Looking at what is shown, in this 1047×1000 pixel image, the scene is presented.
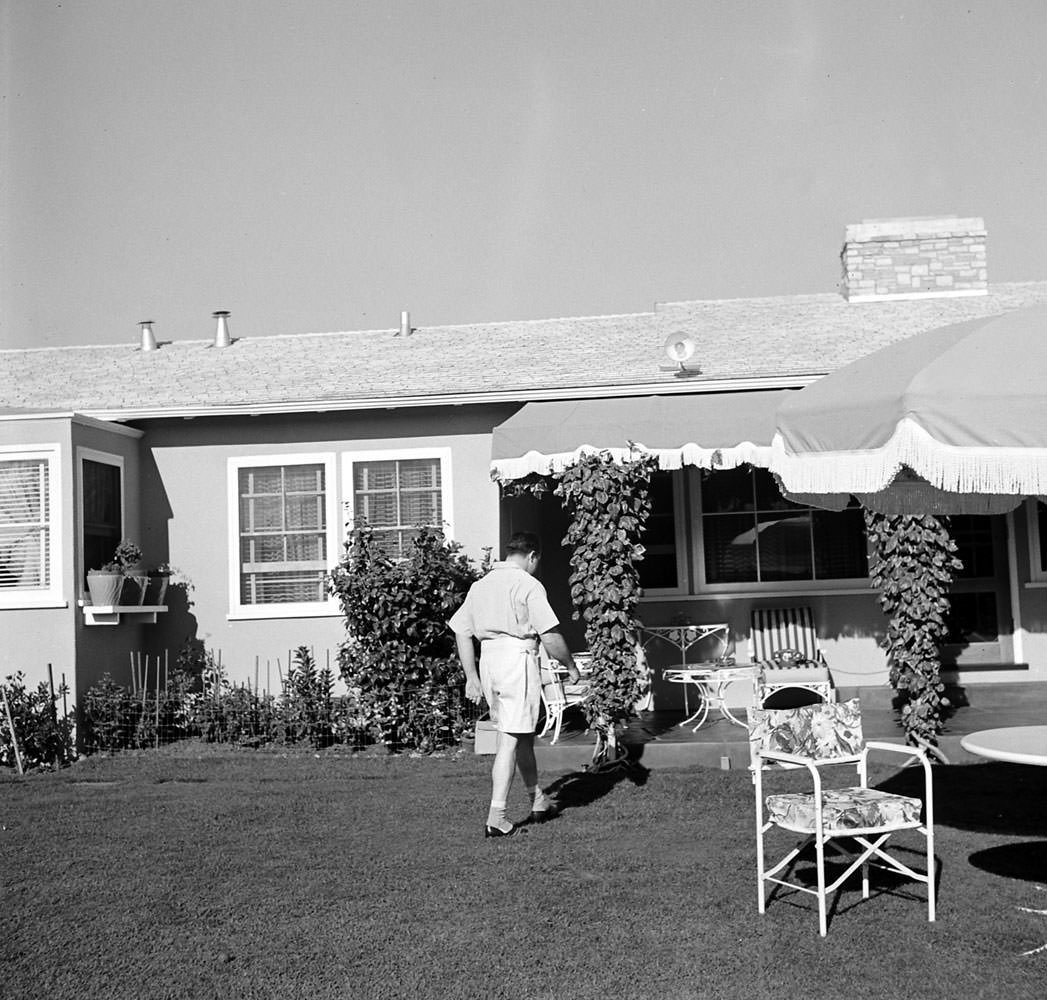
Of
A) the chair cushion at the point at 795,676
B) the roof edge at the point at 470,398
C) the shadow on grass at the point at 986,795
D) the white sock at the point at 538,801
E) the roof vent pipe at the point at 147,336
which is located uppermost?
the roof vent pipe at the point at 147,336

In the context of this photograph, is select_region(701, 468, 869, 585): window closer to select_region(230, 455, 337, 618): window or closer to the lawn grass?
the lawn grass

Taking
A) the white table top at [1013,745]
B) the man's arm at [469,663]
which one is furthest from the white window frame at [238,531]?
the white table top at [1013,745]

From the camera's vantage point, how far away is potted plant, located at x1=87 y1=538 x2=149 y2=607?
39.5 feet

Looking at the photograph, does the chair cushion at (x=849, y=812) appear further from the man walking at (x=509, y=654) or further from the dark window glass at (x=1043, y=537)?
the dark window glass at (x=1043, y=537)

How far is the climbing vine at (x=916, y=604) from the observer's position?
1027 centimetres

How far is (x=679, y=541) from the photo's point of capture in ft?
44.4

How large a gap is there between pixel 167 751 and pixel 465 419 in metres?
4.39

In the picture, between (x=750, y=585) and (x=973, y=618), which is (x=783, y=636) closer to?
(x=750, y=585)

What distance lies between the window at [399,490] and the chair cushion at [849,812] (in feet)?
24.0

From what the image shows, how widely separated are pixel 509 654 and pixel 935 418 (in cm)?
366

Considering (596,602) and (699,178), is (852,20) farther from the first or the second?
(596,602)

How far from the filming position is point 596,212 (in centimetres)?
1855

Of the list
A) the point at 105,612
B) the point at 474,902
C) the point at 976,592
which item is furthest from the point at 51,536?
the point at 976,592

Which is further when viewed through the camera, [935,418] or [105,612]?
[105,612]
